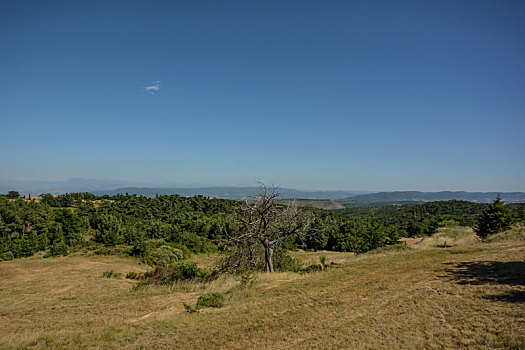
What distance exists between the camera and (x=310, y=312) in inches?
362

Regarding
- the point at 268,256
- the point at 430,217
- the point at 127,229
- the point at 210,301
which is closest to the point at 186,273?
the point at 268,256

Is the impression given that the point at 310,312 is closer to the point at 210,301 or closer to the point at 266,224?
the point at 210,301

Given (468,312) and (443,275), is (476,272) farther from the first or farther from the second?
(468,312)

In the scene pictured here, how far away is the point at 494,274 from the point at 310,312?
844 cm

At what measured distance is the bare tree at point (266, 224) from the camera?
17.3 meters

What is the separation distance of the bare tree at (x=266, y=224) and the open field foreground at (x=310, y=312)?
296 centimetres

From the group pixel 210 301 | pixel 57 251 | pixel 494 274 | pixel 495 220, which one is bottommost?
pixel 57 251

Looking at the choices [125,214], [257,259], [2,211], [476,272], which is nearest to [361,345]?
[476,272]

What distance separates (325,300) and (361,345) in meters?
3.85

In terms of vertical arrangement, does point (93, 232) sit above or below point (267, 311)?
below

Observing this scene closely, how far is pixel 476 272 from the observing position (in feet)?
37.8

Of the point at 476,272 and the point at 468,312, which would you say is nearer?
the point at 468,312

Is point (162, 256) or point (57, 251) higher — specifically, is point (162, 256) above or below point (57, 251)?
below

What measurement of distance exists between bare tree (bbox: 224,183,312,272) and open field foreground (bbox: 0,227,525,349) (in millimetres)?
2957
